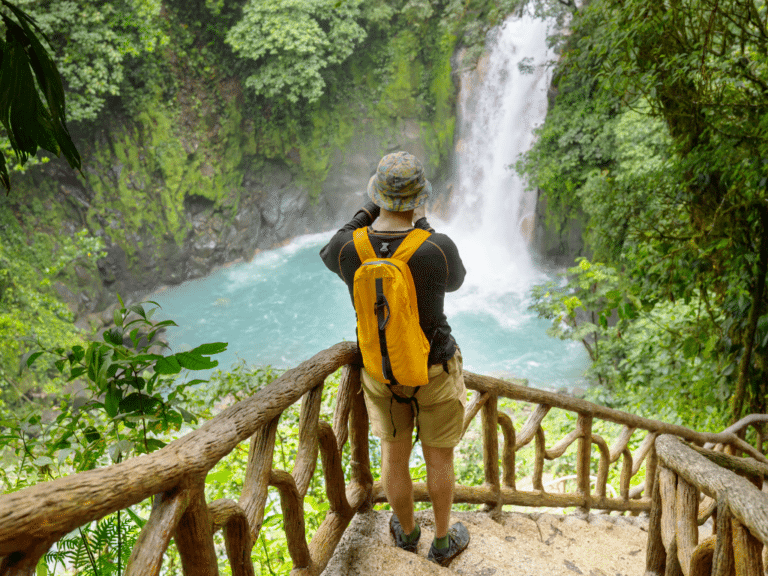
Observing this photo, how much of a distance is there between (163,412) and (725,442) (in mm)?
3010

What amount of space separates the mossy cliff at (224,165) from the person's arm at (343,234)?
489 inches

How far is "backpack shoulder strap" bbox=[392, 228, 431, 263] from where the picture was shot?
1.46 m

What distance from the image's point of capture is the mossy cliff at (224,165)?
1274 cm

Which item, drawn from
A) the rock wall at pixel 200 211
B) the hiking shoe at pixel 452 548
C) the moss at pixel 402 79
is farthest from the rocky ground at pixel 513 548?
the moss at pixel 402 79

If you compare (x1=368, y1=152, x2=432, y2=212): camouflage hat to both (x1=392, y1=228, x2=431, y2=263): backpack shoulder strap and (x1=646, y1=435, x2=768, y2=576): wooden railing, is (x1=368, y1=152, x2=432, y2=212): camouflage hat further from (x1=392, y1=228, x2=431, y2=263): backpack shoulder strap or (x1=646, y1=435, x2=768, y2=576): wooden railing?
(x1=646, y1=435, x2=768, y2=576): wooden railing

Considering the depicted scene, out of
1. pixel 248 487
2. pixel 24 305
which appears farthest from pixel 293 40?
pixel 248 487

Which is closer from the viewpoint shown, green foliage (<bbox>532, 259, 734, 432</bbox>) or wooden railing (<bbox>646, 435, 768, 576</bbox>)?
wooden railing (<bbox>646, 435, 768, 576</bbox>)

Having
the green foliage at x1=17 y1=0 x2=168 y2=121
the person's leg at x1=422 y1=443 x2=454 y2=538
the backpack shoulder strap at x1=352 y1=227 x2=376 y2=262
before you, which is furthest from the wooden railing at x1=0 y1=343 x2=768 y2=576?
the green foliage at x1=17 y1=0 x2=168 y2=121

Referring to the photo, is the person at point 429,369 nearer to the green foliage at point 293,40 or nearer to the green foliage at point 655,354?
the green foliage at point 655,354

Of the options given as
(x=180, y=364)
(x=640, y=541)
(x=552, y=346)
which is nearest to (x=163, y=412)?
(x=180, y=364)

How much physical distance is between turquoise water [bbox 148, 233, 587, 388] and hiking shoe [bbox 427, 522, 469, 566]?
864 centimetres

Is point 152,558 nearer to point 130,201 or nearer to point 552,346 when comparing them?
point 552,346

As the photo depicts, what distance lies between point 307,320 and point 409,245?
12004 millimetres

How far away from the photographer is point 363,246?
150 centimetres
